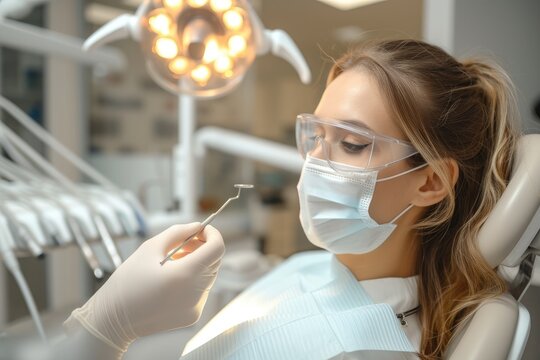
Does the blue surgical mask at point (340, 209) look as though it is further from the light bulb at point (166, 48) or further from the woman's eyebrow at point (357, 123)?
the light bulb at point (166, 48)

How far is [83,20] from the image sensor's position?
7.26 feet

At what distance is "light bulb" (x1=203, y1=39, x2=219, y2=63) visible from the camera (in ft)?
3.18

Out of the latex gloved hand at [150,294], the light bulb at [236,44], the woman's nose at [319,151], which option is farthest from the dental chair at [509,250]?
the light bulb at [236,44]

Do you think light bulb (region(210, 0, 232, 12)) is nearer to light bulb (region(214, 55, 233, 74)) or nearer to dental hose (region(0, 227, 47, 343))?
light bulb (region(214, 55, 233, 74))

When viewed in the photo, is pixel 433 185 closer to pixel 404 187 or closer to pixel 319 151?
pixel 404 187

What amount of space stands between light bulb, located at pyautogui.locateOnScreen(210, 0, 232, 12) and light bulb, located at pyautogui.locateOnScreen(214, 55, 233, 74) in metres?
0.10

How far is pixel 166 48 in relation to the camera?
0.97 meters

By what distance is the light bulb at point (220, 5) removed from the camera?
0.94 metres

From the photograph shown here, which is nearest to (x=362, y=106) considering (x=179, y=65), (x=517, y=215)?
(x=517, y=215)

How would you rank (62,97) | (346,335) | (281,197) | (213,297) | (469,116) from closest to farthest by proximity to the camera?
(346,335) < (469,116) < (213,297) < (62,97) < (281,197)

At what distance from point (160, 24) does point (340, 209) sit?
56cm

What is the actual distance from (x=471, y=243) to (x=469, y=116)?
25cm

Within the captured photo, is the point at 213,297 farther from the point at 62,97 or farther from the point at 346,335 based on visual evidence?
the point at 62,97

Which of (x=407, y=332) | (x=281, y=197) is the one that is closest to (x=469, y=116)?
(x=407, y=332)
